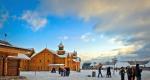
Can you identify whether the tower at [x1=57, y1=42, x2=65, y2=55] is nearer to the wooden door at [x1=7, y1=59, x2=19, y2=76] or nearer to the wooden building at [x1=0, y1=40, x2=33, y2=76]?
the wooden building at [x1=0, y1=40, x2=33, y2=76]

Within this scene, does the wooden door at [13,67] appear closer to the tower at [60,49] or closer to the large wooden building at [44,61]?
the large wooden building at [44,61]

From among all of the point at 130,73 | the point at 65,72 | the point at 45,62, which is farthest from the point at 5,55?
the point at 45,62

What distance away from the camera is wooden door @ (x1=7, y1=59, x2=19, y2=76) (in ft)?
117

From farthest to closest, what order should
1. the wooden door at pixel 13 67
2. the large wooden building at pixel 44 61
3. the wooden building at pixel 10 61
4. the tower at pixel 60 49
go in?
the tower at pixel 60 49 < the large wooden building at pixel 44 61 < the wooden door at pixel 13 67 < the wooden building at pixel 10 61

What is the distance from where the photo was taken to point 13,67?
3631 cm

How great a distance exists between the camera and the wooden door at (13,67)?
1399 inches

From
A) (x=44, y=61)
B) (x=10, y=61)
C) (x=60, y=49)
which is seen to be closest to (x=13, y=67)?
(x=10, y=61)

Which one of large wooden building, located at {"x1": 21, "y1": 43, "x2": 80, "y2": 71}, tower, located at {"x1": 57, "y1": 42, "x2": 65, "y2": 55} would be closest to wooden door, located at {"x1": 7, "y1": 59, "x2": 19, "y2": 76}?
large wooden building, located at {"x1": 21, "y1": 43, "x2": 80, "y2": 71}

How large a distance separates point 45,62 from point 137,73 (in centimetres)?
8755

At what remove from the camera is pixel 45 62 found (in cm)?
11119

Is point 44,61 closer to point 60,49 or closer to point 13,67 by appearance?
point 60,49

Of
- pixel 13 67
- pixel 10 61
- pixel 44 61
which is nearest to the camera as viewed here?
pixel 10 61

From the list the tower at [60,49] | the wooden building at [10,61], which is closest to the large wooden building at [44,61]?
the tower at [60,49]

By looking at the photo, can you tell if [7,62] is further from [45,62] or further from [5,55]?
[45,62]
